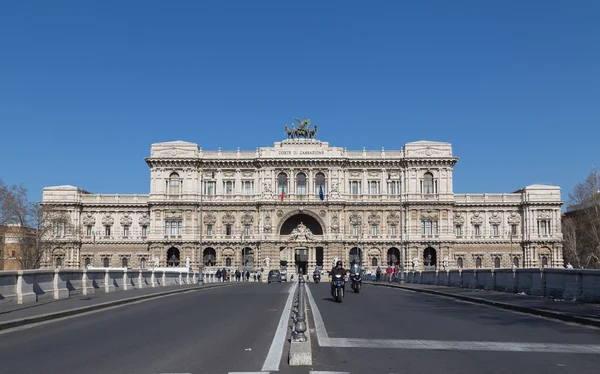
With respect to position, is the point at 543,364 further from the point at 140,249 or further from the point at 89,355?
the point at 140,249

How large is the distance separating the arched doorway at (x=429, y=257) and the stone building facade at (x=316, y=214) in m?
0.14

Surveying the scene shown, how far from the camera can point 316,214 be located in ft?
310

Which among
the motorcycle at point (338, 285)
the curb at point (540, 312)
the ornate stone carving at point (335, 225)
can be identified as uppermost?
the ornate stone carving at point (335, 225)

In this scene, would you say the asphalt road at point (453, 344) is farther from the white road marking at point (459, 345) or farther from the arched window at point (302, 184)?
the arched window at point (302, 184)

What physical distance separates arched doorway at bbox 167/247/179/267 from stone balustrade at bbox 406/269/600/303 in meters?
56.1

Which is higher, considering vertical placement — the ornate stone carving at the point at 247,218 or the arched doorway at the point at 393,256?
the ornate stone carving at the point at 247,218

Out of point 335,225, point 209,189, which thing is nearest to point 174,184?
point 209,189

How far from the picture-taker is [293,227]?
320 feet

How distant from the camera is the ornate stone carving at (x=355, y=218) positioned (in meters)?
94.9

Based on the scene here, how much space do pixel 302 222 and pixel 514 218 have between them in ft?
104

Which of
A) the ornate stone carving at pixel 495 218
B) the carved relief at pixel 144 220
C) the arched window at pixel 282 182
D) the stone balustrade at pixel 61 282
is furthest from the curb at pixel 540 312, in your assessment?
the carved relief at pixel 144 220

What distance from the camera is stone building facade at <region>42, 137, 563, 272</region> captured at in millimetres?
94000

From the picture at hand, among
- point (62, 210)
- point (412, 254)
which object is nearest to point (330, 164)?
point (412, 254)

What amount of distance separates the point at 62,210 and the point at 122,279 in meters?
64.8
